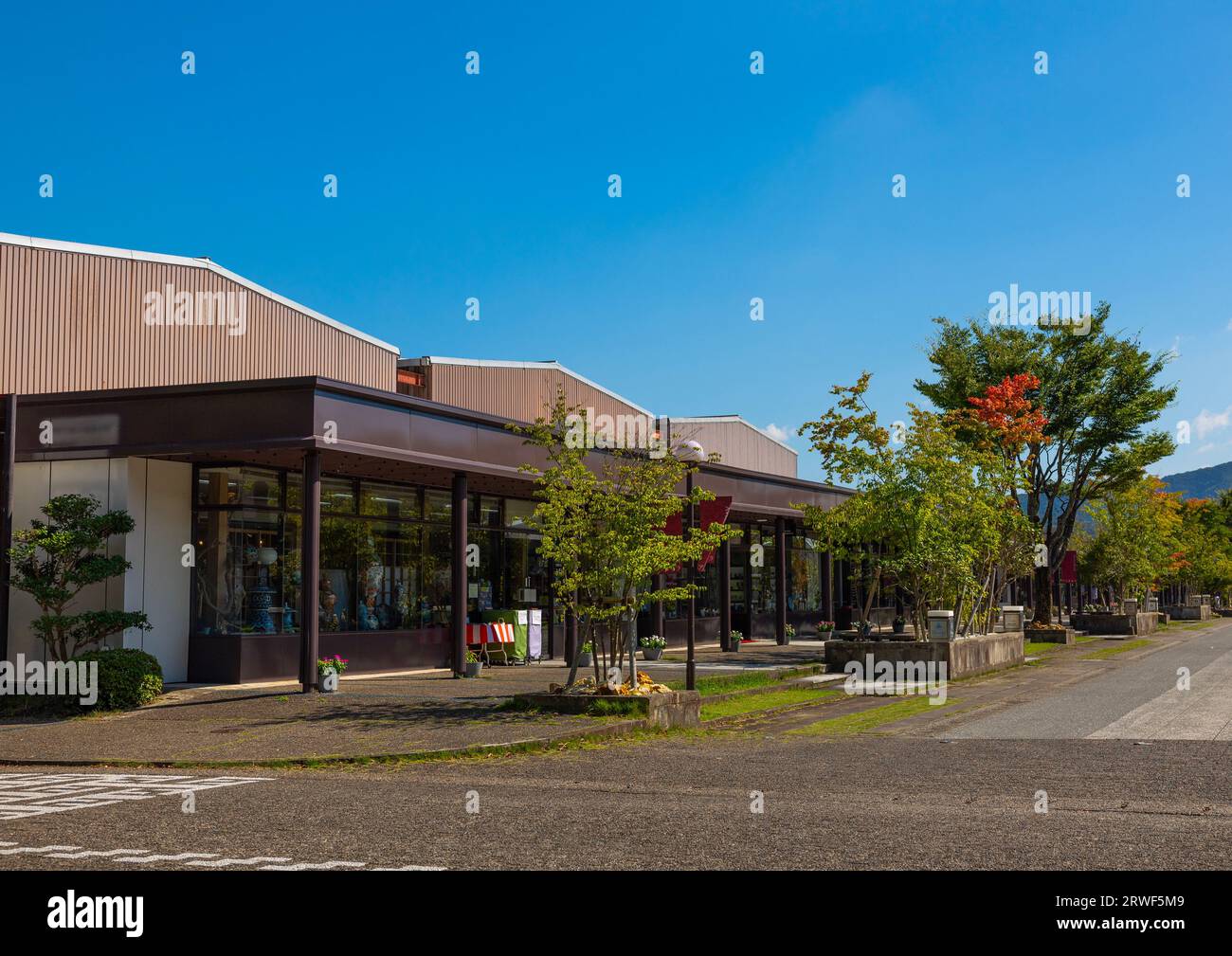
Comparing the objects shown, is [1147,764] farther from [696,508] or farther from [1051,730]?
[696,508]

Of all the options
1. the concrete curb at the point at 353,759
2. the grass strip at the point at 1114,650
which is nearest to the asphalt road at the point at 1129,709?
the grass strip at the point at 1114,650

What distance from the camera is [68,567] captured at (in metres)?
18.2

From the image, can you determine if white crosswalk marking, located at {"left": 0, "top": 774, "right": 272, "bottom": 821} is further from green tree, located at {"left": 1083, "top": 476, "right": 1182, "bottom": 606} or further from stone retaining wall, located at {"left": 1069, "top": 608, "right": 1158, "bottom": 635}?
green tree, located at {"left": 1083, "top": 476, "right": 1182, "bottom": 606}

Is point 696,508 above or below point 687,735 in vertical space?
above

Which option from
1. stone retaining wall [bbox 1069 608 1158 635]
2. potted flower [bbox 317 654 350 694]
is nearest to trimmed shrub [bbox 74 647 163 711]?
potted flower [bbox 317 654 350 694]

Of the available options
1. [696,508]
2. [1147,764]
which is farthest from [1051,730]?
[696,508]

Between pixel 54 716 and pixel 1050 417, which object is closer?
pixel 54 716

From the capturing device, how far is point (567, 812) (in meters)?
9.28

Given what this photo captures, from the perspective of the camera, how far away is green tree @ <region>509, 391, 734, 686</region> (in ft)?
54.3

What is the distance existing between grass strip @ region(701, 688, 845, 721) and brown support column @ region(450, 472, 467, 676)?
214 inches

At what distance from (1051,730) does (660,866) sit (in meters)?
9.80

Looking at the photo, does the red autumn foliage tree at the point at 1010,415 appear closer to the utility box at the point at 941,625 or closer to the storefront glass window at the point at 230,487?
the utility box at the point at 941,625

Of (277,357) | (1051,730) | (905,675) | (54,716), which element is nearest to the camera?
(1051,730)

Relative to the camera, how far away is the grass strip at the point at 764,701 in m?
17.9
